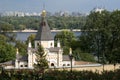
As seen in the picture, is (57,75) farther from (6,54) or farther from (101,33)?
(101,33)

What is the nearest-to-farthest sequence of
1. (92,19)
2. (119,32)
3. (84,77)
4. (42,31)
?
(84,77), (42,31), (119,32), (92,19)

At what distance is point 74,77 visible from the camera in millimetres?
18328

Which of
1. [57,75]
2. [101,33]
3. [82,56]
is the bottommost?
[82,56]

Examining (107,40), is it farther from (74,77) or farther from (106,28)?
(74,77)

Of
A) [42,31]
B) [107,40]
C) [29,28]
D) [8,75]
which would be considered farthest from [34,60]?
[29,28]

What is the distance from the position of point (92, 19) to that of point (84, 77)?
4134 centimetres

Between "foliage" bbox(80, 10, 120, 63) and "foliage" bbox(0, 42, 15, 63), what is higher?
"foliage" bbox(80, 10, 120, 63)

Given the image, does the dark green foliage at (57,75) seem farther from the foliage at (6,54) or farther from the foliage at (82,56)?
the foliage at (82,56)

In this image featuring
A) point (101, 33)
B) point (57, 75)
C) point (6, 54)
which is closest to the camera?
point (57, 75)

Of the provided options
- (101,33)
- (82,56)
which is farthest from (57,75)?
(101,33)

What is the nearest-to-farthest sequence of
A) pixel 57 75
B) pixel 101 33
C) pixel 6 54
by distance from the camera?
1. pixel 57 75
2. pixel 6 54
3. pixel 101 33

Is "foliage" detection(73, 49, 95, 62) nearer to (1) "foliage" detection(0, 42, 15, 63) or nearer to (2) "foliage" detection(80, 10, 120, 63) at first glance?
(2) "foliage" detection(80, 10, 120, 63)

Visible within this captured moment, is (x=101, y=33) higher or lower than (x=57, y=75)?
higher

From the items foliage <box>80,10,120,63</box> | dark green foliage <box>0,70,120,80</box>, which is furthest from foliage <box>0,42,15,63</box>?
dark green foliage <box>0,70,120,80</box>
